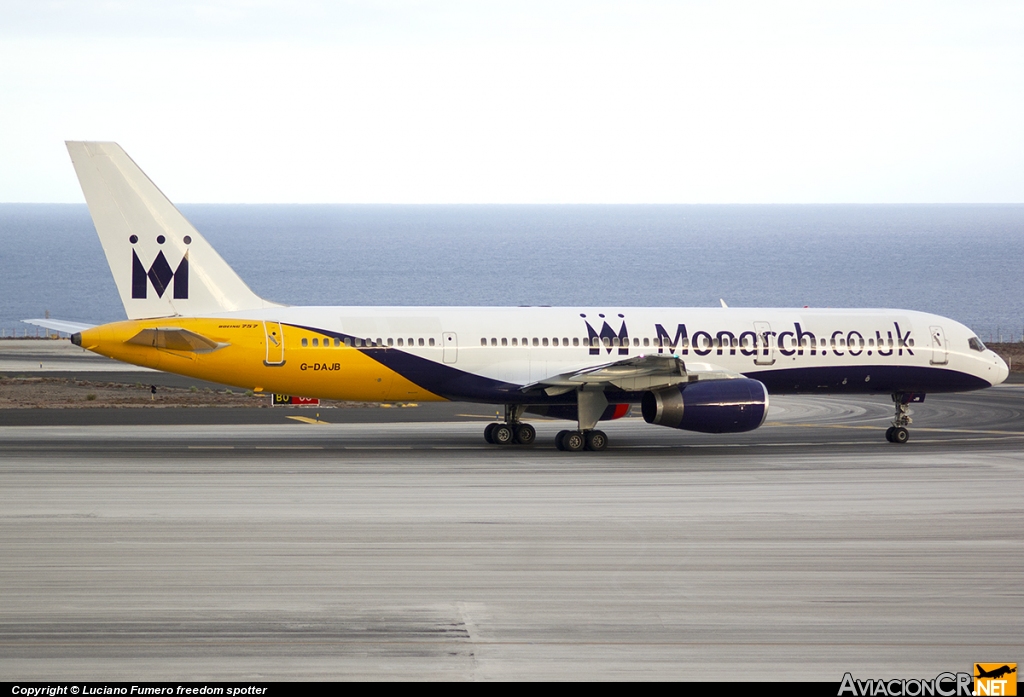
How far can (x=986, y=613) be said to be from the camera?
14539 millimetres

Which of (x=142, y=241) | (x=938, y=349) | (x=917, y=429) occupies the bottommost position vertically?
(x=917, y=429)

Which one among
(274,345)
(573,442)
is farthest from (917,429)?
(274,345)

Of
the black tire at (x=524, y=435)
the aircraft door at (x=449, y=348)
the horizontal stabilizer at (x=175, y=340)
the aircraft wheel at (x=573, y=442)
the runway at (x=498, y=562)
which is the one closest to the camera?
the runway at (x=498, y=562)

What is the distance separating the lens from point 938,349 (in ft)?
111

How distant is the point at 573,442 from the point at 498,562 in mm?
13071

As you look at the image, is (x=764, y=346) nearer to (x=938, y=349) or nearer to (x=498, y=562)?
(x=938, y=349)

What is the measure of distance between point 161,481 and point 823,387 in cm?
1906

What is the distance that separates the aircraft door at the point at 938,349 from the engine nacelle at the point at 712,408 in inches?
293

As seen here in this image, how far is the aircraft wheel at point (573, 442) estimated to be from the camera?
29875 millimetres

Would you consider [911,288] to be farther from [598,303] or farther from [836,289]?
[598,303]

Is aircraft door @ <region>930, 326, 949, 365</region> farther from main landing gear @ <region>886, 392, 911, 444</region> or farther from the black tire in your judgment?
the black tire

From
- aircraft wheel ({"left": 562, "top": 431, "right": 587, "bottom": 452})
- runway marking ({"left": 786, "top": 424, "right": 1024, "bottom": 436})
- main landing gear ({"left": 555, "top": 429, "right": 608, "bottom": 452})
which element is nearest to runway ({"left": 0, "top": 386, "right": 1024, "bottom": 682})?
main landing gear ({"left": 555, "top": 429, "right": 608, "bottom": 452})

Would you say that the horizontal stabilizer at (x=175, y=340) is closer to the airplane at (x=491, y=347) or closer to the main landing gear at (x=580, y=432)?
the airplane at (x=491, y=347)

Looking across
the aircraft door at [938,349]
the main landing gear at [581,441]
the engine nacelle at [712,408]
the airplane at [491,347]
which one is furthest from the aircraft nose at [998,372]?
the main landing gear at [581,441]
